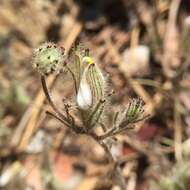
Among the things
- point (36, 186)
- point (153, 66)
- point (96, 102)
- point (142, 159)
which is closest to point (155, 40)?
point (153, 66)

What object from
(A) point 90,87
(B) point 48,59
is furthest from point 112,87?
(B) point 48,59

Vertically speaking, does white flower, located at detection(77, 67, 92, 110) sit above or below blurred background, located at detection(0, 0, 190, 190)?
below

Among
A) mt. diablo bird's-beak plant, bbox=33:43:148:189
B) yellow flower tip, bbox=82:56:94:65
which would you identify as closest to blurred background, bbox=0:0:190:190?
mt. diablo bird's-beak plant, bbox=33:43:148:189

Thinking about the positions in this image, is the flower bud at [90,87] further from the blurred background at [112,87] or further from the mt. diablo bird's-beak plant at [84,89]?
the blurred background at [112,87]

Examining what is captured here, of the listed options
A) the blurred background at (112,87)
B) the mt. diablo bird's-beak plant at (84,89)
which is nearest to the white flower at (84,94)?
the mt. diablo bird's-beak plant at (84,89)

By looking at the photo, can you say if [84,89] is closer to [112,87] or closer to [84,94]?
[84,94]

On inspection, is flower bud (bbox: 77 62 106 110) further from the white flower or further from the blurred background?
the blurred background

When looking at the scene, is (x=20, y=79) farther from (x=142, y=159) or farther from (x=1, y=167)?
(x=142, y=159)
